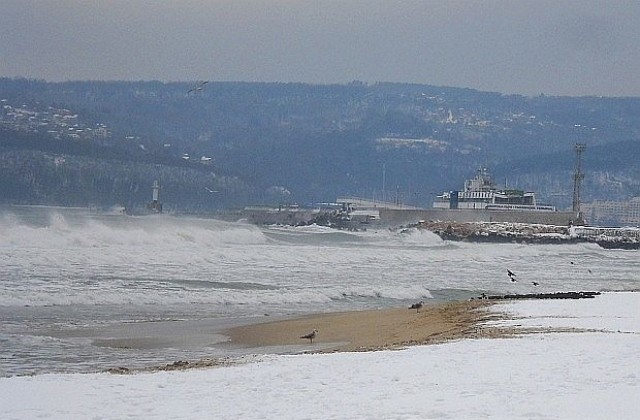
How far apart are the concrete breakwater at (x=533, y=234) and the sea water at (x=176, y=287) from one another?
34908mm

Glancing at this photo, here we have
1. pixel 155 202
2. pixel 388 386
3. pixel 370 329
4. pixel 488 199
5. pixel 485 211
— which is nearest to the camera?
pixel 388 386

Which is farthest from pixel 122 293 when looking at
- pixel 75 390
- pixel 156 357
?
pixel 75 390

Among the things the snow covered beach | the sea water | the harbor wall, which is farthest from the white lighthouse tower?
the snow covered beach

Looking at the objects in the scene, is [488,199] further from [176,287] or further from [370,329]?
[370,329]

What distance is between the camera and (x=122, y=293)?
89.7 ft

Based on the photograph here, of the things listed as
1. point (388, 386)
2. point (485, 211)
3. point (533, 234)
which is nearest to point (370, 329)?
point (388, 386)

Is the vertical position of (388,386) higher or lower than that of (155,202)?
higher

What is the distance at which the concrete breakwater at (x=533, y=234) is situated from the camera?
307ft

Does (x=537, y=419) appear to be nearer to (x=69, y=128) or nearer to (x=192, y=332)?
(x=192, y=332)

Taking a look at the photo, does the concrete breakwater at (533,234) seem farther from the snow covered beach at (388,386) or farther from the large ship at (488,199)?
the snow covered beach at (388,386)

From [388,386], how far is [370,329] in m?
9.54

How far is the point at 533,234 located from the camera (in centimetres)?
9625

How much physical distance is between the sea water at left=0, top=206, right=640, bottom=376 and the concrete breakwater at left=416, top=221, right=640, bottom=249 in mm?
34908

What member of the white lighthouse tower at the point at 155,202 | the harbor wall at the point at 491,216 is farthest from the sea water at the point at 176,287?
the white lighthouse tower at the point at 155,202
